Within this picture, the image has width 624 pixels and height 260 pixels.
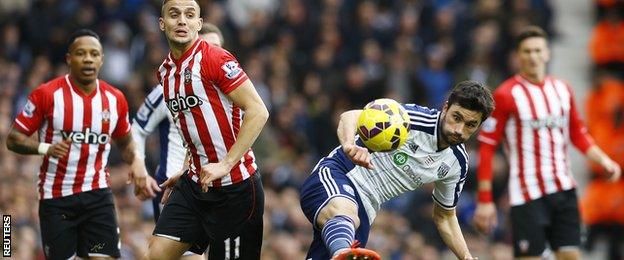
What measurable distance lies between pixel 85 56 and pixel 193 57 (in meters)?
1.68

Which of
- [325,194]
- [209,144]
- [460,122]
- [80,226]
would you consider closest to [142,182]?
[80,226]

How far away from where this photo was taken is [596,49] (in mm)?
19047

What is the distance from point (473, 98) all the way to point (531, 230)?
2.99 metres

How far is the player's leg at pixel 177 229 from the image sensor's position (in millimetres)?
8359

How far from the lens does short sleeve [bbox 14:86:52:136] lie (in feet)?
30.9

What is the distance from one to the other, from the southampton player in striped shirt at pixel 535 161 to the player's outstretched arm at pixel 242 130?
11.8 feet

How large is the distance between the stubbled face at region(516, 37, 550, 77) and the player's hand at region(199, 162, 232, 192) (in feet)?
13.4

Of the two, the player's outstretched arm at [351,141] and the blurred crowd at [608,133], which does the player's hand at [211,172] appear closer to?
the player's outstretched arm at [351,141]

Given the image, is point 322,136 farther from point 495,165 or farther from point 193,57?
point 193,57

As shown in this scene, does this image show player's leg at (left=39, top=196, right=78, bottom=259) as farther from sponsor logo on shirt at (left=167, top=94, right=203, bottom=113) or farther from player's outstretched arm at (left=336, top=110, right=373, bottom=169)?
player's outstretched arm at (left=336, top=110, right=373, bottom=169)

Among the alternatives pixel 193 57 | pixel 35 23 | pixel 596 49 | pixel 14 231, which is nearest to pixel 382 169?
pixel 193 57

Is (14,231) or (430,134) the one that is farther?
(14,231)

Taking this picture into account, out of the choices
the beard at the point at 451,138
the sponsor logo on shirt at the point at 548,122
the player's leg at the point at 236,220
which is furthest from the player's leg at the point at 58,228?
the sponsor logo on shirt at the point at 548,122

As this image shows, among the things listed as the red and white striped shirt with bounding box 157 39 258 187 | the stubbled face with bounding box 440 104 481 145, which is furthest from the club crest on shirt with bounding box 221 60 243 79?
the stubbled face with bounding box 440 104 481 145
